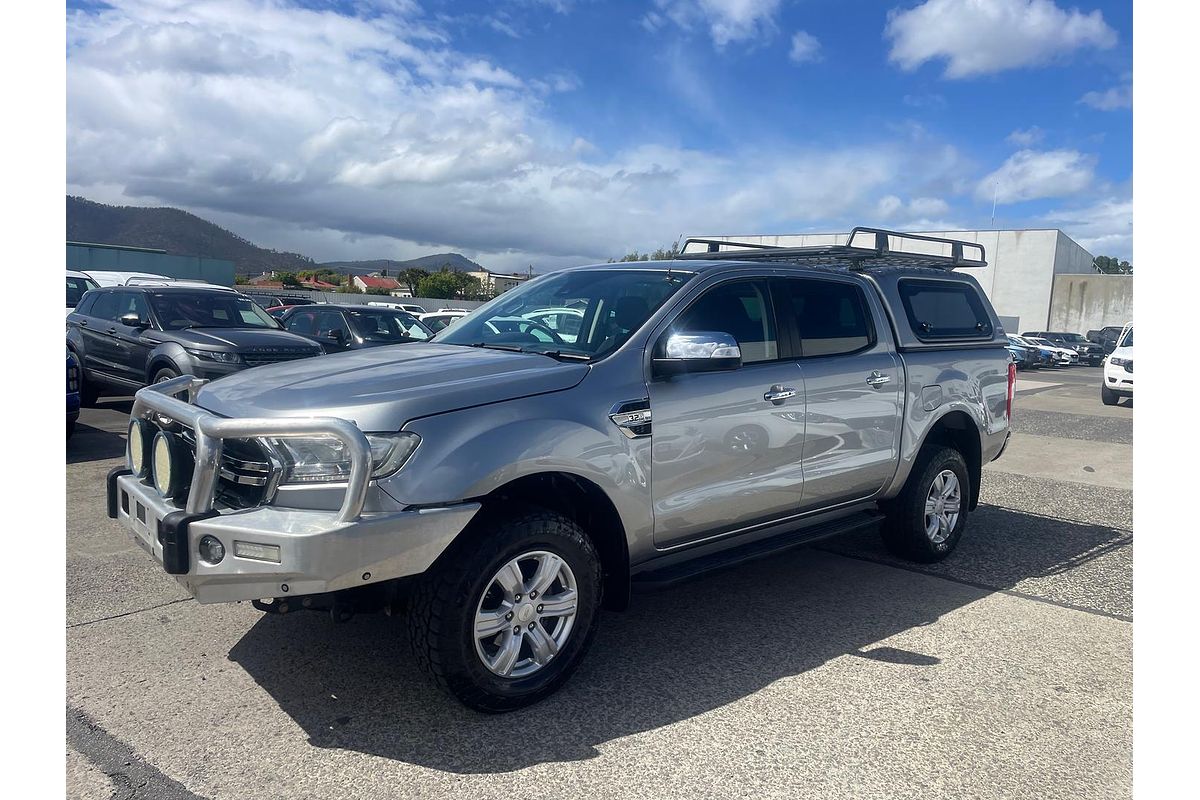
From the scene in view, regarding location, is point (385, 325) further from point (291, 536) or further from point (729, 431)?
point (291, 536)

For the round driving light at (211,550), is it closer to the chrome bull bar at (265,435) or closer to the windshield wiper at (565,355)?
the chrome bull bar at (265,435)

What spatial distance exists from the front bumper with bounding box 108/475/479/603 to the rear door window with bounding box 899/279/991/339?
3.60 meters

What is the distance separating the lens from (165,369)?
978 centimetres

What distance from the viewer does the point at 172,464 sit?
342 cm

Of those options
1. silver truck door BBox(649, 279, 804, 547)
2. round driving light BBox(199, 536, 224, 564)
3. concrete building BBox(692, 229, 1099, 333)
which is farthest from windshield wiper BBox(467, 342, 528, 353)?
concrete building BBox(692, 229, 1099, 333)

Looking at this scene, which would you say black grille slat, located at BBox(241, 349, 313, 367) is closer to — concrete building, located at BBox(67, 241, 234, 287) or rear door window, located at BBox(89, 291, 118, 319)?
rear door window, located at BBox(89, 291, 118, 319)

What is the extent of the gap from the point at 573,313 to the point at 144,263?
55053 mm

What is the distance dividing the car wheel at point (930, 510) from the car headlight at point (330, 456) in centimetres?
354

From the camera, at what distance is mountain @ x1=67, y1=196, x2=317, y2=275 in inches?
5955

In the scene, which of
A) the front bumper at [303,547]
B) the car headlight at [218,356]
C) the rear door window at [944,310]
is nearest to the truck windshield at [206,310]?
the car headlight at [218,356]

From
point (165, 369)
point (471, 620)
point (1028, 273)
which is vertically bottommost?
point (471, 620)
